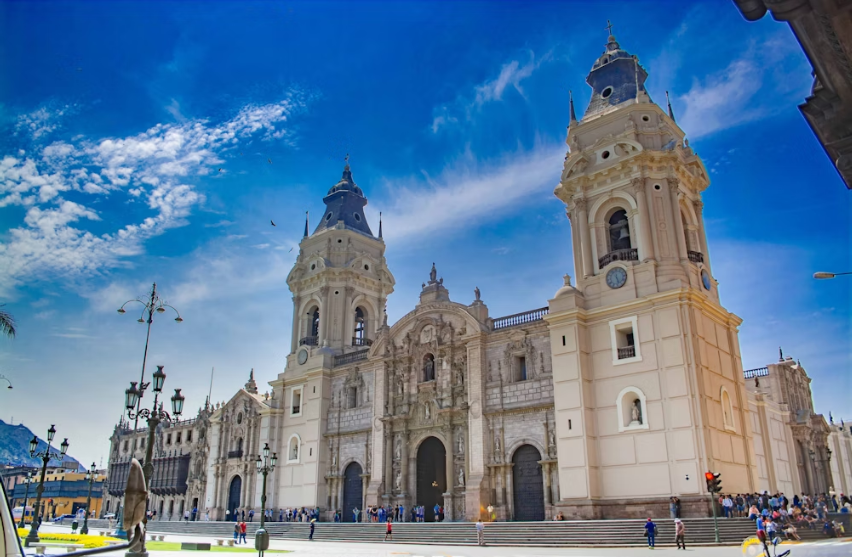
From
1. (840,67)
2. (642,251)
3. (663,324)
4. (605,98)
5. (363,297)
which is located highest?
(605,98)

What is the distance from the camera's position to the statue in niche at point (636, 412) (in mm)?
27719

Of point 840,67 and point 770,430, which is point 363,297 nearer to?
point 770,430

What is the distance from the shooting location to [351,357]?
4209 centimetres

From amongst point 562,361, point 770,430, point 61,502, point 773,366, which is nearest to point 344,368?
point 562,361

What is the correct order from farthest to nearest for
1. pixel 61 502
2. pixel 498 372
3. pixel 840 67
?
pixel 61 502
pixel 498 372
pixel 840 67

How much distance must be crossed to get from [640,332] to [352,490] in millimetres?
19981

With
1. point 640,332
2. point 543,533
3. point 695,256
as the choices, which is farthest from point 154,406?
point 695,256

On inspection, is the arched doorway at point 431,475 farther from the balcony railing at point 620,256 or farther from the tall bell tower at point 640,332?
the balcony railing at point 620,256

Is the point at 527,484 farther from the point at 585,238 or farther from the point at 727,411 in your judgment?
the point at 585,238

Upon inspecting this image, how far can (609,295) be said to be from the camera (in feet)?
98.2

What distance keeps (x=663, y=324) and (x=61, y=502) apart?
7560 cm

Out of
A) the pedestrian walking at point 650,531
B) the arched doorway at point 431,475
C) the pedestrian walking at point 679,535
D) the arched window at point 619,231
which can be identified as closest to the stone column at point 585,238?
the arched window at point 619,231

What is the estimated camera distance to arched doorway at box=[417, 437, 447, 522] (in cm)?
3550

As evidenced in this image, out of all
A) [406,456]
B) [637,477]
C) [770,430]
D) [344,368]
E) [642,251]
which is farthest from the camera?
[344,368]
